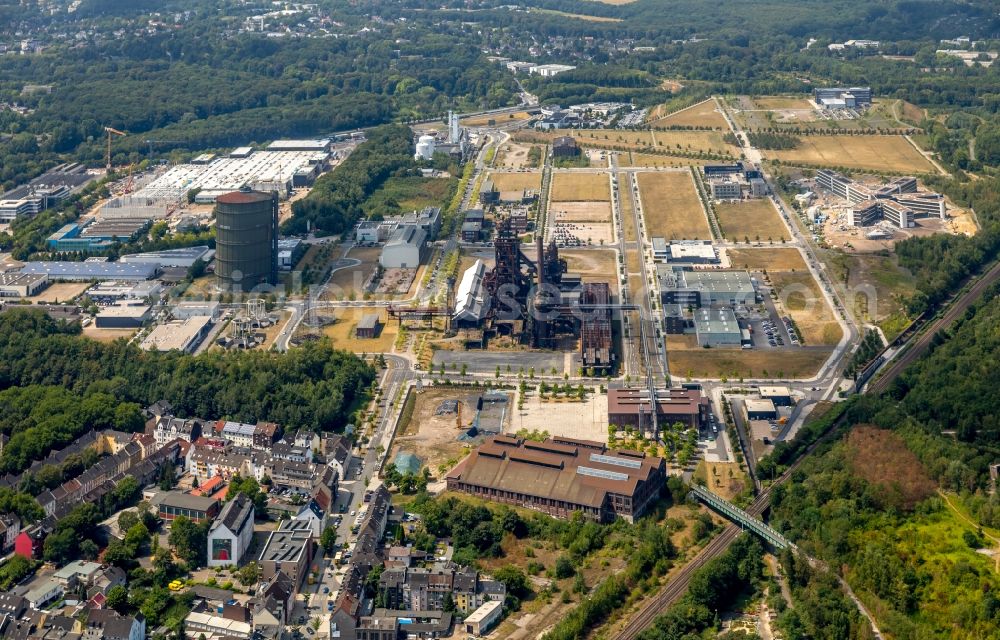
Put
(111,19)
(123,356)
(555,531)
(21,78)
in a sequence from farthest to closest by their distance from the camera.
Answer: (111,19) < (21,78) < (123,356) < (555,531)

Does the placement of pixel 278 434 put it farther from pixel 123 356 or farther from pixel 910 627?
pixel 910 627

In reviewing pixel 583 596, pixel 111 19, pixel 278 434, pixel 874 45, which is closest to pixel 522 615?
pixel 583 596

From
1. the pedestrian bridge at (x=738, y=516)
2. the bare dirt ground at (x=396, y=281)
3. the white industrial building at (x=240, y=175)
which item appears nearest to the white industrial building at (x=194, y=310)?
the bare dirt ground at (x=396, y=281)

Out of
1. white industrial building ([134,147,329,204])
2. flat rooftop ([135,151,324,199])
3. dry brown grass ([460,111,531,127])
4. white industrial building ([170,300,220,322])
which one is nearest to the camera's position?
white industrial building ([170,300,220,322])

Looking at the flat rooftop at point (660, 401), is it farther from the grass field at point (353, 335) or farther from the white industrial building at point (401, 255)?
the white industrial building at point (401, 255)

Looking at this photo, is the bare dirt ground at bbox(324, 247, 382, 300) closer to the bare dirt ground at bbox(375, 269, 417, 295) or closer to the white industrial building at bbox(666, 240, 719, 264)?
the bare dirt ground at bbox(375, 269, 417, 295)

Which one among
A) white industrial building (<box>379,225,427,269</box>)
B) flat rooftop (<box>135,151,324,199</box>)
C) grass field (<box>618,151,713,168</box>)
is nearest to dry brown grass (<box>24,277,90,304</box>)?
white industrial building (<box>379,225,427,269</box>)
